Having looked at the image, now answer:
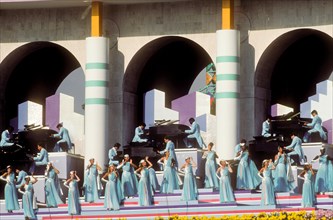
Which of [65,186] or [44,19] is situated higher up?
[44,19]

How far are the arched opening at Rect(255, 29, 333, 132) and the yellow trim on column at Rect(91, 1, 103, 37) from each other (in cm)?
631

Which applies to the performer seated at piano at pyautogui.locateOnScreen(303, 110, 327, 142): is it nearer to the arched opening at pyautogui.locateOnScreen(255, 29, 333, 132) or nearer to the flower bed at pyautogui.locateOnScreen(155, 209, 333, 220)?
the arched opening at pyautogui.locateOnScreen(255, 29, 333, 132)

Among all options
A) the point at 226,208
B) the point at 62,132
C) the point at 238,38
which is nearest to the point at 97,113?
the point at 62,132

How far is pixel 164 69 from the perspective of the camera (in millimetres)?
67062

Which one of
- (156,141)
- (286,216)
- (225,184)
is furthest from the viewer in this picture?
(156,141)

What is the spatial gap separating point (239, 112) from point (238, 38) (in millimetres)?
2772

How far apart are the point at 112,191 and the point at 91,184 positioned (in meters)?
3.15

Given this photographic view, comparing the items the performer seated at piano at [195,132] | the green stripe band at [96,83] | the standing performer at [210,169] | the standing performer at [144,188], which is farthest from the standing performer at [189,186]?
the green stripe band at [96,83]

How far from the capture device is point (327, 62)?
219 feet

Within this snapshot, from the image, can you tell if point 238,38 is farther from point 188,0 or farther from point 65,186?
point 65,186

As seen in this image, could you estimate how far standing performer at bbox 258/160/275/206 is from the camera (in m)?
52.4

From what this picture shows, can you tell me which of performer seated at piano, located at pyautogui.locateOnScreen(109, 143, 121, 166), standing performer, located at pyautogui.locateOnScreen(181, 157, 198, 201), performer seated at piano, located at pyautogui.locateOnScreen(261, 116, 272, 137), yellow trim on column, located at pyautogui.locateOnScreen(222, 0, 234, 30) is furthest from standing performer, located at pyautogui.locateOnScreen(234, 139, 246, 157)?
yellow trim on column, located at pyautogui.locateOnScreen(222, 0, 234, 30)

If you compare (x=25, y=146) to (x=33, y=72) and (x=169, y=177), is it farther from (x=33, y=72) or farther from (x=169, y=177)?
(x=169, y=177)

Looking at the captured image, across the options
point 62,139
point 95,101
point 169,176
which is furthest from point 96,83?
point 169,176
